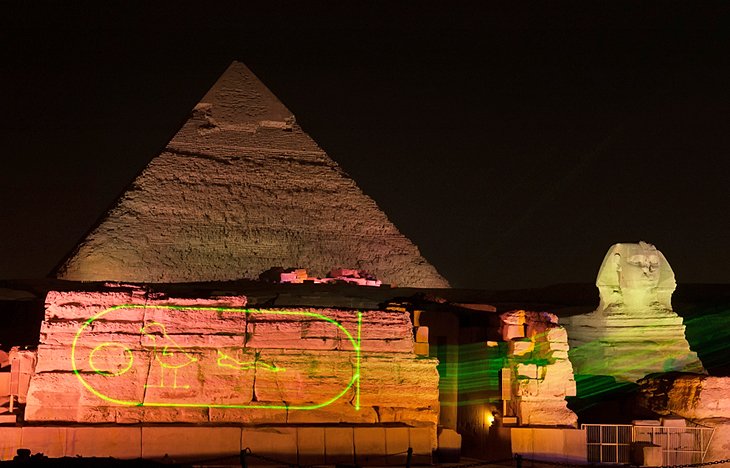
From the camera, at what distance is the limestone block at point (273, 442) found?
12781mm

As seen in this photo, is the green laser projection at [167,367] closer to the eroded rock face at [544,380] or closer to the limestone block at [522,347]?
the eroded rock face at [544,380]

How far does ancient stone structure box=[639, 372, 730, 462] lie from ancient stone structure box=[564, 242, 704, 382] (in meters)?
3.60

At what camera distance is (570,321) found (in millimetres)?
21500

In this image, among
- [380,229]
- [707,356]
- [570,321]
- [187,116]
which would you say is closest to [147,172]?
[187,116]

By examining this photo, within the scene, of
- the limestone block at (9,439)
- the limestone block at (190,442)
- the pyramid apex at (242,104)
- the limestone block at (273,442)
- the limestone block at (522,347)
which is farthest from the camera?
the pyramid apex at (242,104)

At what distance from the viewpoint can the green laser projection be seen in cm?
1316

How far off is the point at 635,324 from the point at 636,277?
2.62 ft

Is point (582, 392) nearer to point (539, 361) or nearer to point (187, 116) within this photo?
point (539, 361)

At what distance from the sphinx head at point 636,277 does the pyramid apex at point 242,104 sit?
3093 cm

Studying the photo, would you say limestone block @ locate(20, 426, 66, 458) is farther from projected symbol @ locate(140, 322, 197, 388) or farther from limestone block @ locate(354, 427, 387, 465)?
limestone block @ locate(354, 427, 387, 465)

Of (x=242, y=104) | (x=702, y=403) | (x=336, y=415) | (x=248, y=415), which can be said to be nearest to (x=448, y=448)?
(x=336, y=415)

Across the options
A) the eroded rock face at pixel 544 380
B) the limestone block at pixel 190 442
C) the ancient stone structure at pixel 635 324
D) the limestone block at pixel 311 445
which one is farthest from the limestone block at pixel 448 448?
the ancient stone structure at pixel 635 324

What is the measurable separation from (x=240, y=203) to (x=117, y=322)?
35647mm

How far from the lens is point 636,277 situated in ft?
66.4
